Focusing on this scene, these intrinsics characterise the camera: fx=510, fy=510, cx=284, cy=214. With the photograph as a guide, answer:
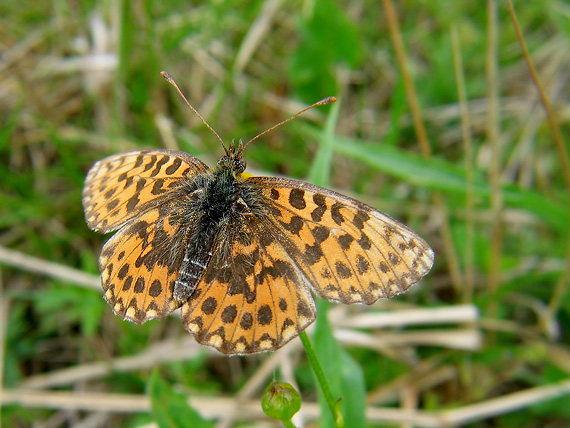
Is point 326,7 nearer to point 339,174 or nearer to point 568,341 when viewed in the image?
point 339,174

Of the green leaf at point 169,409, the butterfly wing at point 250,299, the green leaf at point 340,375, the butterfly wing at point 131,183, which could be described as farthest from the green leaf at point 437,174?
the green leaf at point 169,409

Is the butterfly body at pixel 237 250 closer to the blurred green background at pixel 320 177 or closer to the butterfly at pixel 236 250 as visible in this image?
the butterfly at pixel 236 250

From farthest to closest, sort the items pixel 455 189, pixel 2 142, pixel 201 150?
pixel 201 150 < pixel 2 142 < pixel 455 189

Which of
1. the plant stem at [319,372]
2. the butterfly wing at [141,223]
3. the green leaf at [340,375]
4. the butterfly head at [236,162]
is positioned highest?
the butterfly head at [236,162]

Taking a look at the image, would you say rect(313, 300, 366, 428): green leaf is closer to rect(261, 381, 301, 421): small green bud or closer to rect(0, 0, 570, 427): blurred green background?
rect(0, 0, 570, 427): blurred green background

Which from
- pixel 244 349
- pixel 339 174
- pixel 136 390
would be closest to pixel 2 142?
pixel 136 390
